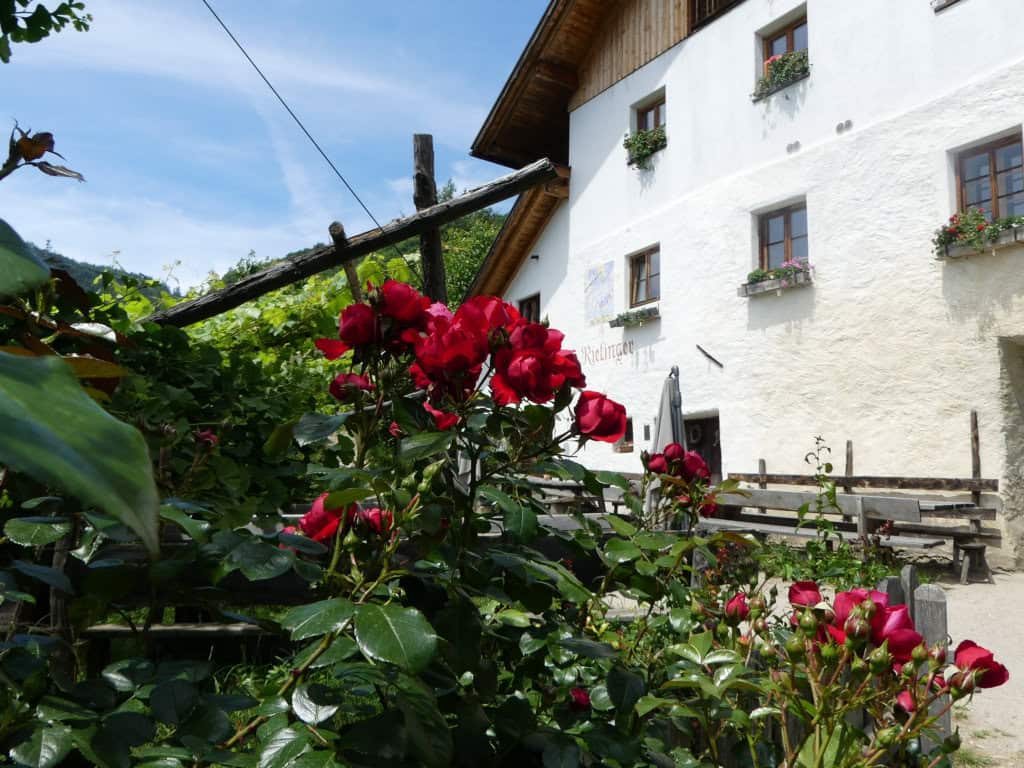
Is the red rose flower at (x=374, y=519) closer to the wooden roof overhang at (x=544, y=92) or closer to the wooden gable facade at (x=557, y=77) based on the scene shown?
the wooden gable facade at (x=557, y=77)

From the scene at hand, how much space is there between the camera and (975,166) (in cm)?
777

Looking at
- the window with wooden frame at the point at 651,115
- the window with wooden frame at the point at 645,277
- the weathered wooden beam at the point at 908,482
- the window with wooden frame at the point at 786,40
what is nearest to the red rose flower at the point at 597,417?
the weathered wooden beam at the point at 908,482

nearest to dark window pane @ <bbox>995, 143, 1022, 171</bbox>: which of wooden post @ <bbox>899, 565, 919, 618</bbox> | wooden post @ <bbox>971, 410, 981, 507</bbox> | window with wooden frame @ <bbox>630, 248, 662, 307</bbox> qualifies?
wooden post @ <bbox>971, 410, 981, 507</bbox>

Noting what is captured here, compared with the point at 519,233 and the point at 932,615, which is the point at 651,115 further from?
the point at 932,615

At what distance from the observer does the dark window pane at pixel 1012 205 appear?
7270mm

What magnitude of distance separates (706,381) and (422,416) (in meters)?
9.35

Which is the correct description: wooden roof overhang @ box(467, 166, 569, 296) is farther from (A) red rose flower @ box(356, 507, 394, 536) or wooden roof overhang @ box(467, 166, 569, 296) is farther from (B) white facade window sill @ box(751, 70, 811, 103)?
(A) red rose flower @ box(356, 507, 394, 536)

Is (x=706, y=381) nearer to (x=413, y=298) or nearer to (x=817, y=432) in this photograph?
(x=817, y=432)

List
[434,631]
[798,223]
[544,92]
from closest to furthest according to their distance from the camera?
1. [434,631]
2. [798,223]
3. [544,92]

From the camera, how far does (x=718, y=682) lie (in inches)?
44.9

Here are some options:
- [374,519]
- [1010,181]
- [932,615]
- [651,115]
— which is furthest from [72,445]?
[651,115]

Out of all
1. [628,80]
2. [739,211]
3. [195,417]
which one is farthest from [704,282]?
[195,417]

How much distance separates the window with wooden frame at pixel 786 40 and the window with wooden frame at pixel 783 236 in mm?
1819

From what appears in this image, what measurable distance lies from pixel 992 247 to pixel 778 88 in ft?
11.2
